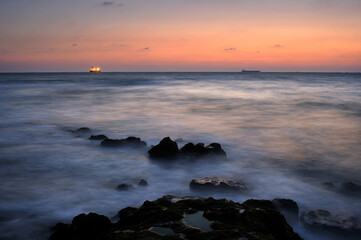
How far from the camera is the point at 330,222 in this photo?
19.7 ft

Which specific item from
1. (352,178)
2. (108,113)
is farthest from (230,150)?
(108,113)

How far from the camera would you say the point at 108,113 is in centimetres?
2291

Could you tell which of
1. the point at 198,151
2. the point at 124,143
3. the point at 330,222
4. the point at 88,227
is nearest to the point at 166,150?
the point at 198,151

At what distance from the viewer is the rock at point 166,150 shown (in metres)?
10.3

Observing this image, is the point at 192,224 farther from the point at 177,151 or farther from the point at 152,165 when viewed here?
the point at 177,151

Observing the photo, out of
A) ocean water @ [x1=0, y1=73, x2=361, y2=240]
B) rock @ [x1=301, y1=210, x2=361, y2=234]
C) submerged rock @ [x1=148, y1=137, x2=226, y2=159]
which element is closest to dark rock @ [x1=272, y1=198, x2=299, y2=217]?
rock @ [x1=301, y1=210, x2=361, y2=234]

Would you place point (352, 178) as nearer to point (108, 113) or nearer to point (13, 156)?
point (13, 156)

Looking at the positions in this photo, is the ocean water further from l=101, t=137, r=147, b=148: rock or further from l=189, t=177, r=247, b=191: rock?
l=101, t=137, r=147, b=148: rock

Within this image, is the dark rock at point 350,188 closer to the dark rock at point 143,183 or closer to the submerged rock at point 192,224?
the submerged rock at point 192,224

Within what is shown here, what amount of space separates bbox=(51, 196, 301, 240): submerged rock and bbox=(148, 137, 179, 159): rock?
4973 mm

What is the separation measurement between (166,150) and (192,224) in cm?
625

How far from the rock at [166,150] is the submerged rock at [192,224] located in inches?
196

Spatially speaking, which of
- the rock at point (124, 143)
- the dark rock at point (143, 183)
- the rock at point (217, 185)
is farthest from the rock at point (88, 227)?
the rock at point (124, 143)

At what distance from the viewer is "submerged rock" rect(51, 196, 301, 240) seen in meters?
4.04
